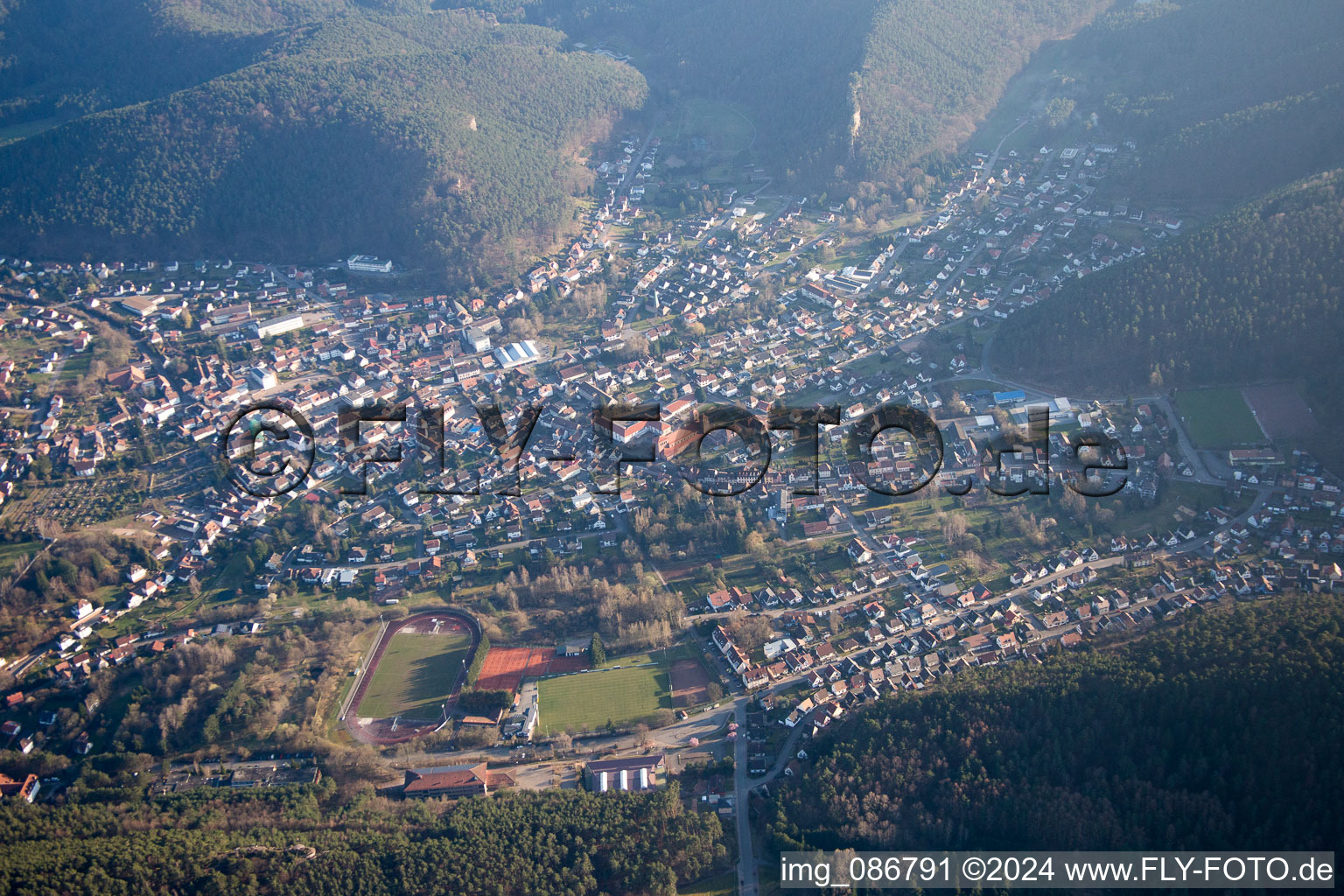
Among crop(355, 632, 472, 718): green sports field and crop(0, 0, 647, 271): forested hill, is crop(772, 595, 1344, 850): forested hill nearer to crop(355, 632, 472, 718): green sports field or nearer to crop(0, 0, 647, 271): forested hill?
crop(355, 632, 472, 718): green sports field

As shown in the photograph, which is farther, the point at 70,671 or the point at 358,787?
the point at 70,671

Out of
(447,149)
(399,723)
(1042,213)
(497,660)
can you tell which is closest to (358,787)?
(399,723)

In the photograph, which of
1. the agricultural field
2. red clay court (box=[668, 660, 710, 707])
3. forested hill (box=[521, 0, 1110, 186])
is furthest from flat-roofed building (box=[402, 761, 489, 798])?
the agricultural field

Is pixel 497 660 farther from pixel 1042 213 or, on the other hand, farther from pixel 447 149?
pixel 1042 213

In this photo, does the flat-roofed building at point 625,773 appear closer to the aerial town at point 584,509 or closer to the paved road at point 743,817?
the aerial town at point 584,509

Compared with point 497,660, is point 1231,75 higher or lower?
higher

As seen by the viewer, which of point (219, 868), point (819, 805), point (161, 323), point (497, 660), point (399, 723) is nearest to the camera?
point (219, 868)
